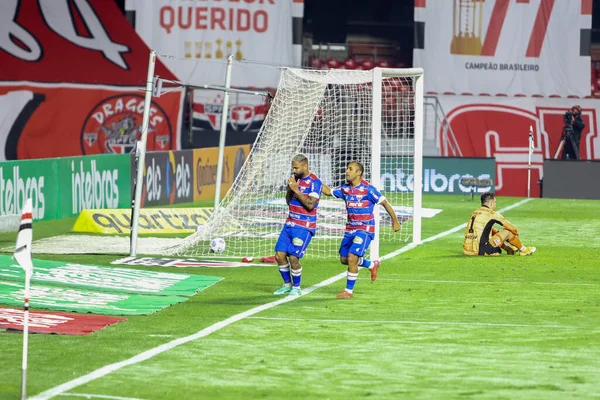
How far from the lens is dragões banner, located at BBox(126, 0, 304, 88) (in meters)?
46.2

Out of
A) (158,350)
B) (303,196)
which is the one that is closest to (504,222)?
(303,196)

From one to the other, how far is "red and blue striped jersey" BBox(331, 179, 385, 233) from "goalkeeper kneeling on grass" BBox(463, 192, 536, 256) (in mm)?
5957

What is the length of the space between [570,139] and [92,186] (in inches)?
755

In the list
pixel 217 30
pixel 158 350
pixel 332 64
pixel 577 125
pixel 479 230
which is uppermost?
pixel 217 30

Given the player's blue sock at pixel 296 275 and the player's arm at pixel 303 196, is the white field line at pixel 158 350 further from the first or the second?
the player's arm at pixel 303 196

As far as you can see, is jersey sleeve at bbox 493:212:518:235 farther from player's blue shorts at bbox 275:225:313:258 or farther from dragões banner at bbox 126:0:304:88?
dragões banner at bbox 126:0:304:88

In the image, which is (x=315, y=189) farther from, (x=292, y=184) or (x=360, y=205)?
(x=360, y=205)

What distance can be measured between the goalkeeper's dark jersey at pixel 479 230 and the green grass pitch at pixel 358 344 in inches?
77.5

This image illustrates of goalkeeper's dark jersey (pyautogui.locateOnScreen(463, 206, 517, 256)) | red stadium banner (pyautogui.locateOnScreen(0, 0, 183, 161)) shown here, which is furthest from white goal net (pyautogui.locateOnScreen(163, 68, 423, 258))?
red stadium banner (pyautogui.locateOnScreen(0, 0, 183, 161))

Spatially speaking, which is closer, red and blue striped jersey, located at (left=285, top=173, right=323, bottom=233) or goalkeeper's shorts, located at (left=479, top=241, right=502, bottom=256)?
red and blue striped jersey, located at (left=285, top=173, right=323, bottom=233)

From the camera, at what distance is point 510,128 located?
45438 millimetres

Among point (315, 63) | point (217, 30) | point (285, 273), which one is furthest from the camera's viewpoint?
point (315, 63)

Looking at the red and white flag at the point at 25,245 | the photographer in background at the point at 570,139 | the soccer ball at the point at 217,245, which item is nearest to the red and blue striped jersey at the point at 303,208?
the soccer ball at the point at 217,245

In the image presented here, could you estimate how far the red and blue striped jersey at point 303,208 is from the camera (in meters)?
16.1
